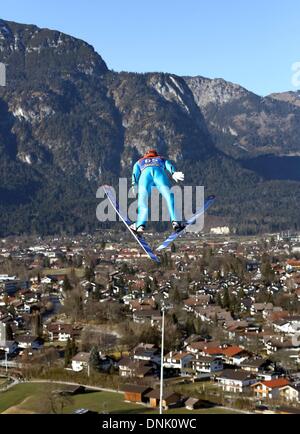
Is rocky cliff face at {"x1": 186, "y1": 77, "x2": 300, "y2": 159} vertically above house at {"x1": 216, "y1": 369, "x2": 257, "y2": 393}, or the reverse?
rocky cliff face at {"x1": 186, "y1": 77, "x2": 300, "y2": 159}

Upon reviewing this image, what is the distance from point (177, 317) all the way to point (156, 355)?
4.31 metres

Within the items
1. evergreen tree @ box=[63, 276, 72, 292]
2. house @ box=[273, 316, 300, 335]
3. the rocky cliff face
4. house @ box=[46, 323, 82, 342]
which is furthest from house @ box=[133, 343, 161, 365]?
the rocky cliff face

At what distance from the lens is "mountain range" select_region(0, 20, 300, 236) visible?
72.1 metres

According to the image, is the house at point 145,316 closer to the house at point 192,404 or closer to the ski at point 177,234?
the house at point 192,404

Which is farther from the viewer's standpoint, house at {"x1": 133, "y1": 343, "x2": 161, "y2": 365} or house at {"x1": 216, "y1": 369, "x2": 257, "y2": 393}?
house at {"x1": 133, "y1": 343, "x2": 161, "y2": 365}

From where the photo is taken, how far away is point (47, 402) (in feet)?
45.0

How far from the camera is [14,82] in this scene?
97.2m

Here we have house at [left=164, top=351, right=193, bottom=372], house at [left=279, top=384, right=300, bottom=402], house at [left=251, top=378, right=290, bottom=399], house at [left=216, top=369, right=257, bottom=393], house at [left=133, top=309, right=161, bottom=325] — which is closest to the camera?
house at [left=279, top=384, right=300, bottom=402]

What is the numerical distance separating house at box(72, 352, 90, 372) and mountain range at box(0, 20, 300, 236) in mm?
45351

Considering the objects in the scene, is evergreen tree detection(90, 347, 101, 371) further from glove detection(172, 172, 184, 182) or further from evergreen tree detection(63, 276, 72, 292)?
glove detection(172, 172, 184, 182)

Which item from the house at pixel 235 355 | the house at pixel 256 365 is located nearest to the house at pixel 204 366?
the house at pixel 235 355

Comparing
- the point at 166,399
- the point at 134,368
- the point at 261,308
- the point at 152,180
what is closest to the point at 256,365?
the point at 134,368

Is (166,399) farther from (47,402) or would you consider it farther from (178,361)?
(178,361)
